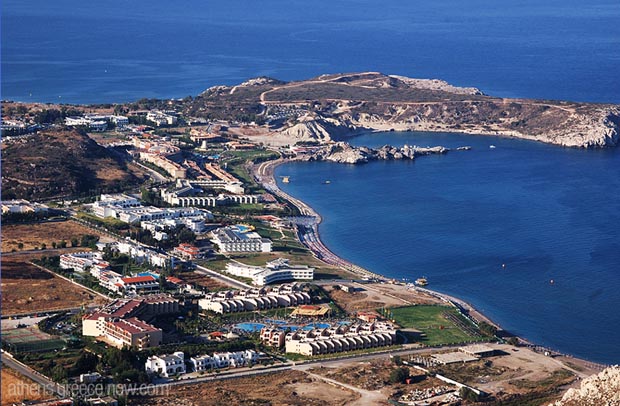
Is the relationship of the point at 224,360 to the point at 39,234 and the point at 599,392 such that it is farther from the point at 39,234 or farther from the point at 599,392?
the point at 39,234

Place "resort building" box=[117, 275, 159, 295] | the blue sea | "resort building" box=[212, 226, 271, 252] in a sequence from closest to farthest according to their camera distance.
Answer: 1. "resort building" box=[117, 275, 159, 295]
2. the blue sea
3. "resort building" box=[212, 226, 271, 252]

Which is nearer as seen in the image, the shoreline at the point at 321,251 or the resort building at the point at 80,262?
the shoreline at the point at 321,251

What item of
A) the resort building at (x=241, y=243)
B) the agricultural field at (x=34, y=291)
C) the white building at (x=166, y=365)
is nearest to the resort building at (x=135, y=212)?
the resort building at (x=241, y=243)

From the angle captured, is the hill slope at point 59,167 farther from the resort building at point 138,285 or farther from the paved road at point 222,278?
the resort building at point 138,285

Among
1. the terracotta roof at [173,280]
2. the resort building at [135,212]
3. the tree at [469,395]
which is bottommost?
the tree at [469,395]

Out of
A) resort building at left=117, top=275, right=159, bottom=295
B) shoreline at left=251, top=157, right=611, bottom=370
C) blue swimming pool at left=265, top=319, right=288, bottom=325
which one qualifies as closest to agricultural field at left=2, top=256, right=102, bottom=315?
resort building at left=117, top=275, right=159, bottom=295

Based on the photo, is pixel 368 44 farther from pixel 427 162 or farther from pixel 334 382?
pixel 334 382

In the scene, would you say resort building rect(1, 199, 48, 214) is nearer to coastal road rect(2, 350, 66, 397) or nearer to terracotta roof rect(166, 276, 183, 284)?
terracotta roof rect(166, 276, 183, 284)

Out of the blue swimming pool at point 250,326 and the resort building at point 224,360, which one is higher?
the blue swimming pool at point 250,326
